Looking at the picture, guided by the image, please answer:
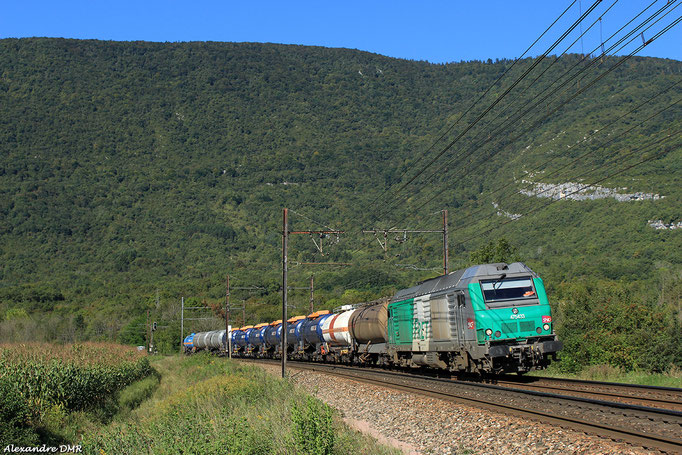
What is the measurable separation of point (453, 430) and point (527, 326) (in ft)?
25.0

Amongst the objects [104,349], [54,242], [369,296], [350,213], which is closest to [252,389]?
[104,349]

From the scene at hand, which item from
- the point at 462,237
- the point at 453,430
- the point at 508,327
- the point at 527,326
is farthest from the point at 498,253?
the point at 462,237

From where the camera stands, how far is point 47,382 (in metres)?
26.3

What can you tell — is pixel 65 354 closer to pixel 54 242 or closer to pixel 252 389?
pixel 252 389

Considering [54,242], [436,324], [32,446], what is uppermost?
[54,242]

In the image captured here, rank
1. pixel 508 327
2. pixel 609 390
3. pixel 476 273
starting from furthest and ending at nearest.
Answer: pixel 476 273 < pixel 508 327 < pixel 609 390

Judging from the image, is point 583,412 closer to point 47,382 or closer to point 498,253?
point 47,382

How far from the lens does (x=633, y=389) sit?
18.4 m

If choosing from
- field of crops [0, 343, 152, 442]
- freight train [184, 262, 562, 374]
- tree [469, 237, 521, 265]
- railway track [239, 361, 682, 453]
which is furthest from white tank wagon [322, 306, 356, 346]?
railway track [239, 361, 682, 453]

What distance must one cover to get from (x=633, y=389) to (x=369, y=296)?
3002 inches

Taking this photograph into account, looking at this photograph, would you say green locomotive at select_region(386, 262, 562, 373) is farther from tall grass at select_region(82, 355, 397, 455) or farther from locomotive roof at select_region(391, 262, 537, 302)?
tall grass at select_region(82, 355, 397, 455)

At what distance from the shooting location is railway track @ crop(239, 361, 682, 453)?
454 inches

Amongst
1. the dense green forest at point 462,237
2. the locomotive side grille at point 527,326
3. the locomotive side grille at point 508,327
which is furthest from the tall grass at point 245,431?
the dense green forest at point 462,237

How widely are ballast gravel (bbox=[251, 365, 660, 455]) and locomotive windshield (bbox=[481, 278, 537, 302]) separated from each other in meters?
4.24
